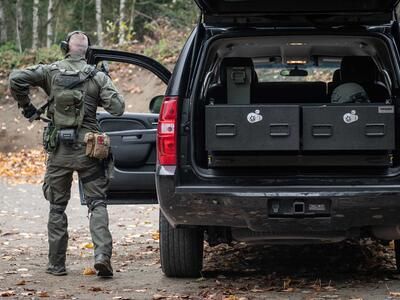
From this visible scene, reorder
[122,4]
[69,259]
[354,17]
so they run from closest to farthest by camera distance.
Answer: [354,17] → [69,259] → [122,4]

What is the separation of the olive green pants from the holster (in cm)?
11

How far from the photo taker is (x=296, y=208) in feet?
19.4

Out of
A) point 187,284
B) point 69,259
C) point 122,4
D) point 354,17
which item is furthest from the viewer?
point 122,4

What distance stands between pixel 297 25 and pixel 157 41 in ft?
71.1

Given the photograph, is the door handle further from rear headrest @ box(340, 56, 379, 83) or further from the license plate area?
the license plate area

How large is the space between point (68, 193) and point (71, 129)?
0.55m

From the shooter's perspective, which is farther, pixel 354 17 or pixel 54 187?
pixel 54 187

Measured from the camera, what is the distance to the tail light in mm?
6062

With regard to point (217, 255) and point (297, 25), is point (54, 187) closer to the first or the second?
point (217, 255)

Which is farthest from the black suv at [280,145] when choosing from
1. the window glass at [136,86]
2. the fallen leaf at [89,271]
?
the window glass at [136,86]

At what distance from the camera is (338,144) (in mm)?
5930

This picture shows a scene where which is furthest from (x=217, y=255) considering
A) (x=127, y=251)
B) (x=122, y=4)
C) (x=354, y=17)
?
(x=122, y=4)

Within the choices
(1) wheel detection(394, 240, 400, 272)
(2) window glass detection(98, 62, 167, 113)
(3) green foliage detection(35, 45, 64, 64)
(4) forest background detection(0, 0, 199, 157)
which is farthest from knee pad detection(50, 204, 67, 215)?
(3) green foliage detection(35, 45, 64, 64)

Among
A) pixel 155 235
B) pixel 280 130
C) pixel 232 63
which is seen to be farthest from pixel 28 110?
pixel 155 235
